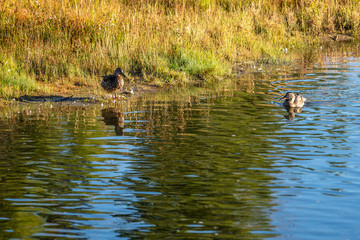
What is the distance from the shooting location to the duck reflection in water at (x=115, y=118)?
35.8ft

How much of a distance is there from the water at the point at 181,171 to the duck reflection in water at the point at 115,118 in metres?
0.02

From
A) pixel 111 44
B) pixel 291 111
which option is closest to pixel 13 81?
pixel 111 44

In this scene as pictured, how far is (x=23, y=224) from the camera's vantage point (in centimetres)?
Answer: 617

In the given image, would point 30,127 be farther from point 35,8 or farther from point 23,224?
point 35,8

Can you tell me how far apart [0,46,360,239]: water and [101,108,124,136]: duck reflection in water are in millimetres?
23

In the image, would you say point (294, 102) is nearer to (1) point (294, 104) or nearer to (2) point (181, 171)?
(1) point (294, 104)

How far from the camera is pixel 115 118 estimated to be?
12.1 metres

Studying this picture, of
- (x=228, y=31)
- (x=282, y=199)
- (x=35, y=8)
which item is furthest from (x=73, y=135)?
(x=228, y=31)

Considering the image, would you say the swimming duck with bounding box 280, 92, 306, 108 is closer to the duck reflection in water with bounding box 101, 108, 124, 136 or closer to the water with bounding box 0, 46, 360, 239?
the water with bounding box 0, 46, 360, 239

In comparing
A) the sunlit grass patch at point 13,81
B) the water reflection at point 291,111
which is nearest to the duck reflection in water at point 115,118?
the sunlit grass patch at point 13,81

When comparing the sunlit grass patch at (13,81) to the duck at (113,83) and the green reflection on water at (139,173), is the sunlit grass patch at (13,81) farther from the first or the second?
the duck at (113,83)

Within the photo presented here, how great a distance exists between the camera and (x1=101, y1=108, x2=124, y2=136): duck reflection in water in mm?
10922

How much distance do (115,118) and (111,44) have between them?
17.3 feet

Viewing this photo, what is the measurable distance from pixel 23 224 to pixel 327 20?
24235mm
